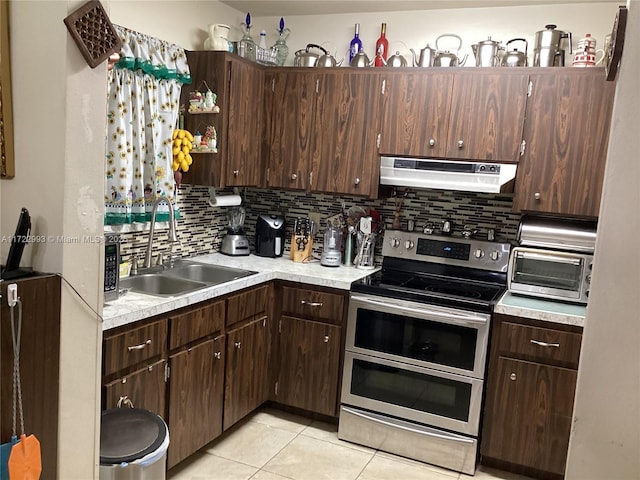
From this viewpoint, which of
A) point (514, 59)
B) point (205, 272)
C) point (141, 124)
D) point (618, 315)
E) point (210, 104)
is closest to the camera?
point (618, 315)

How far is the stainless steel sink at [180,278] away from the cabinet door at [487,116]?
143cm

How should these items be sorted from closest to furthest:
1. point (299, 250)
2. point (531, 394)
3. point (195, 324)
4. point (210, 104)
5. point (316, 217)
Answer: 1. point (195, 324)
2. point (531, 394)
3. point (210, 104)
4. point (299, 250)
5. point (316, 217)

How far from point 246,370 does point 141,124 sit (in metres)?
1.47

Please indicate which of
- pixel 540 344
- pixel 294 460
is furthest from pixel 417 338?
pixel 294 460

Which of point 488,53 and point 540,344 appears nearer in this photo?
point 540,344

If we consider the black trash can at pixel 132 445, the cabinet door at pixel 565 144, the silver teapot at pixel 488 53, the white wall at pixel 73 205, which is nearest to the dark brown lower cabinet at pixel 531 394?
the cabinet door at pixel 565 144

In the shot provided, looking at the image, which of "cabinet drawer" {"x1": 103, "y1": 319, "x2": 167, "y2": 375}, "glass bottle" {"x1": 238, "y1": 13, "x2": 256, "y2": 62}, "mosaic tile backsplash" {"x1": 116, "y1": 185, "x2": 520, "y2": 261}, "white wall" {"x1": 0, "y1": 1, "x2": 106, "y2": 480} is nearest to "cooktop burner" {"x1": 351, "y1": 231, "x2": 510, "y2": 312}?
"mosaic tile backsplash" {"x1": 116, "y1": 185, "x2": 520, "y2": 261}

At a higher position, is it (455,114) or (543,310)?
(455,114)

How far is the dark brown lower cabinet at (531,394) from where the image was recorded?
2.77 meters

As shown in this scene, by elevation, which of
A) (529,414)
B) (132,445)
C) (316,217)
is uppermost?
(316,217)

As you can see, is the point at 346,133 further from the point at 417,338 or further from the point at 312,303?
the point at 417,338

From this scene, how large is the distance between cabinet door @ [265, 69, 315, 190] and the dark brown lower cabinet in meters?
1.53

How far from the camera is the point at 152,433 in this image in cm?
192

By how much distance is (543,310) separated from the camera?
2.80 m
